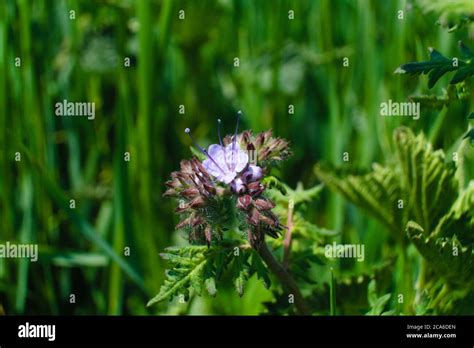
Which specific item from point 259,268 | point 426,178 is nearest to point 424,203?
point 426,178

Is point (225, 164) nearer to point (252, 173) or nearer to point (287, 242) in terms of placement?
point (252, 173)

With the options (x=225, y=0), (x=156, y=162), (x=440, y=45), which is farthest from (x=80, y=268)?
(x=440, y=45)

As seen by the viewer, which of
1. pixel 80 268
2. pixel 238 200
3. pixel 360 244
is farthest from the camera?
pixel 80 268

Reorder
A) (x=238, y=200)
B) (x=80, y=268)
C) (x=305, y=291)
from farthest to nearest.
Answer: (x=80, y=268) < (x=305, y=291) < (x=238, y=200)

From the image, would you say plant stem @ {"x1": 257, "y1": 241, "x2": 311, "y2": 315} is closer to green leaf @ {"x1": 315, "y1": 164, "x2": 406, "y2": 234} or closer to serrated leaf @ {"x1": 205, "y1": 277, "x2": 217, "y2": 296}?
serrated leaf @ {"x1": 205, "y1": 277, "x2": 217, "y2": 296}

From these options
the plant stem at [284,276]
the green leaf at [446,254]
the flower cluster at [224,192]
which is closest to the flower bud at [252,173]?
the flower cluster at [224,192]
